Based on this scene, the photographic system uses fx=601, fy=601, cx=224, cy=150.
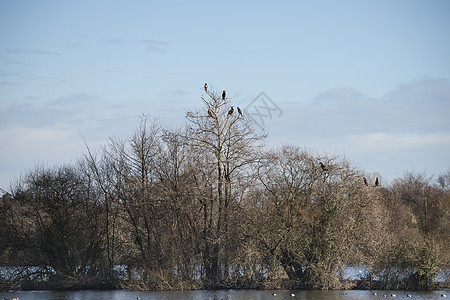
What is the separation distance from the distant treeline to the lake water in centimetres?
103

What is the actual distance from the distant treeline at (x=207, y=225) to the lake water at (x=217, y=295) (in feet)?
3.39

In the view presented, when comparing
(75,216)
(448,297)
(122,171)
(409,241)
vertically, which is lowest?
(448,297)

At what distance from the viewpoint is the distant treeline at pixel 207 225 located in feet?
97.0

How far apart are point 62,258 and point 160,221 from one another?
222 inches

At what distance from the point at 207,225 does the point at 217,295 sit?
496cm

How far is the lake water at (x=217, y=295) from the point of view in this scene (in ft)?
87.9

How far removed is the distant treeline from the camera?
29562mm

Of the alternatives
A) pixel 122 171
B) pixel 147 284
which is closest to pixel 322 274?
pixel 147 284

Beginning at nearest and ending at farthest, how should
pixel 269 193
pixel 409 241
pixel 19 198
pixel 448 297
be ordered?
1. pixel 448 297
2. pixel 409 241
3. pixel 269 193
4. pixel 19 198

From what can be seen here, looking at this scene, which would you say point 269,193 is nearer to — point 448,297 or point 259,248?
point 259,248

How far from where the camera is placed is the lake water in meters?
26.8

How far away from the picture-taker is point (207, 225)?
105 ft

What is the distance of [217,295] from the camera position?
2794cm

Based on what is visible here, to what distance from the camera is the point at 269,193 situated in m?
30.9
